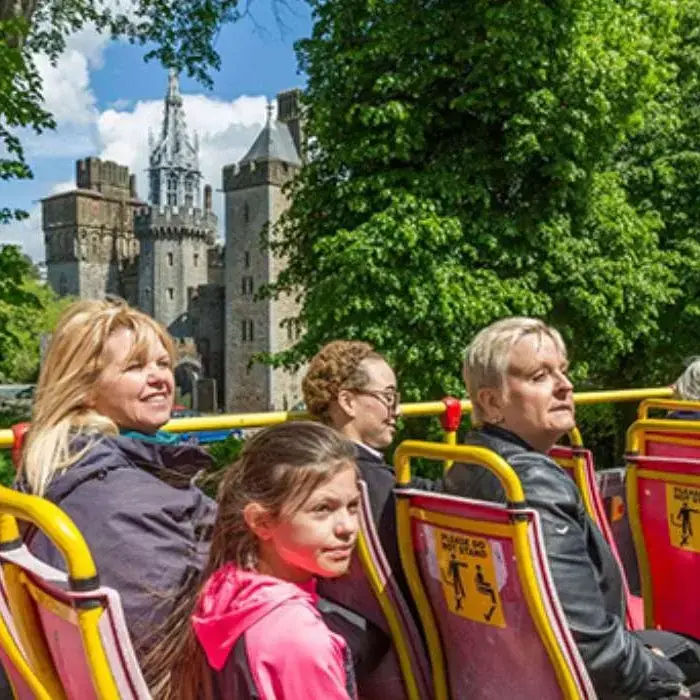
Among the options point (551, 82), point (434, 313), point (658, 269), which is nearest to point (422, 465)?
point (434, 313)

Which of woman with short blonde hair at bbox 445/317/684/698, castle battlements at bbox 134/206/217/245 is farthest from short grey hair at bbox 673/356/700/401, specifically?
castle battlements at bbox 134/206/217/245

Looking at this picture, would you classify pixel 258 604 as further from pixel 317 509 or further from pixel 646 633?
pixel 646 633

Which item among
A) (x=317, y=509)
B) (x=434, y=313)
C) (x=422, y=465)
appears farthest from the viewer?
(x=434, y=313)

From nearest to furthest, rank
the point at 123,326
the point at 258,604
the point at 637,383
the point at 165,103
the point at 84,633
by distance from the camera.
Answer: the point at 84,633 → the point at 258,604 → the point at 123,326 → the point at 637,383 → the point at 165,103

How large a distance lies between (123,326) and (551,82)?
14960 mm

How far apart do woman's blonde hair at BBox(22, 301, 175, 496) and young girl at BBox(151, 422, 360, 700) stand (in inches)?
21.3

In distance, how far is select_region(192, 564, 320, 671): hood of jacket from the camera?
1.85 m

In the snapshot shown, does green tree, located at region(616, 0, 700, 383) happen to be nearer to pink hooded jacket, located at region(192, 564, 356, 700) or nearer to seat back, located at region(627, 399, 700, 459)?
seat back, located at region(627, 399, 700, 459)

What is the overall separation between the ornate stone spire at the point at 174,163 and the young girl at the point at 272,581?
98266 millimetres

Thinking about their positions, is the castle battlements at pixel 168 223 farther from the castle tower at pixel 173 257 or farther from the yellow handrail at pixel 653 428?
the yellow handrail at pixel 653 428

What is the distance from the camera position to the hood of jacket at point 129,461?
236cm

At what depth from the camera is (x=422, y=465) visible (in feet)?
42.3

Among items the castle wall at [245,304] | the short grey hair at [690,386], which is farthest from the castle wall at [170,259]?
the short grey hair at [690,386]

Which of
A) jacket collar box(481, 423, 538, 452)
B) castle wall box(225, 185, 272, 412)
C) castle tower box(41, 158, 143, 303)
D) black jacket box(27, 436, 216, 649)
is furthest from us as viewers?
castle tower box(41, 158, 143, 303)
